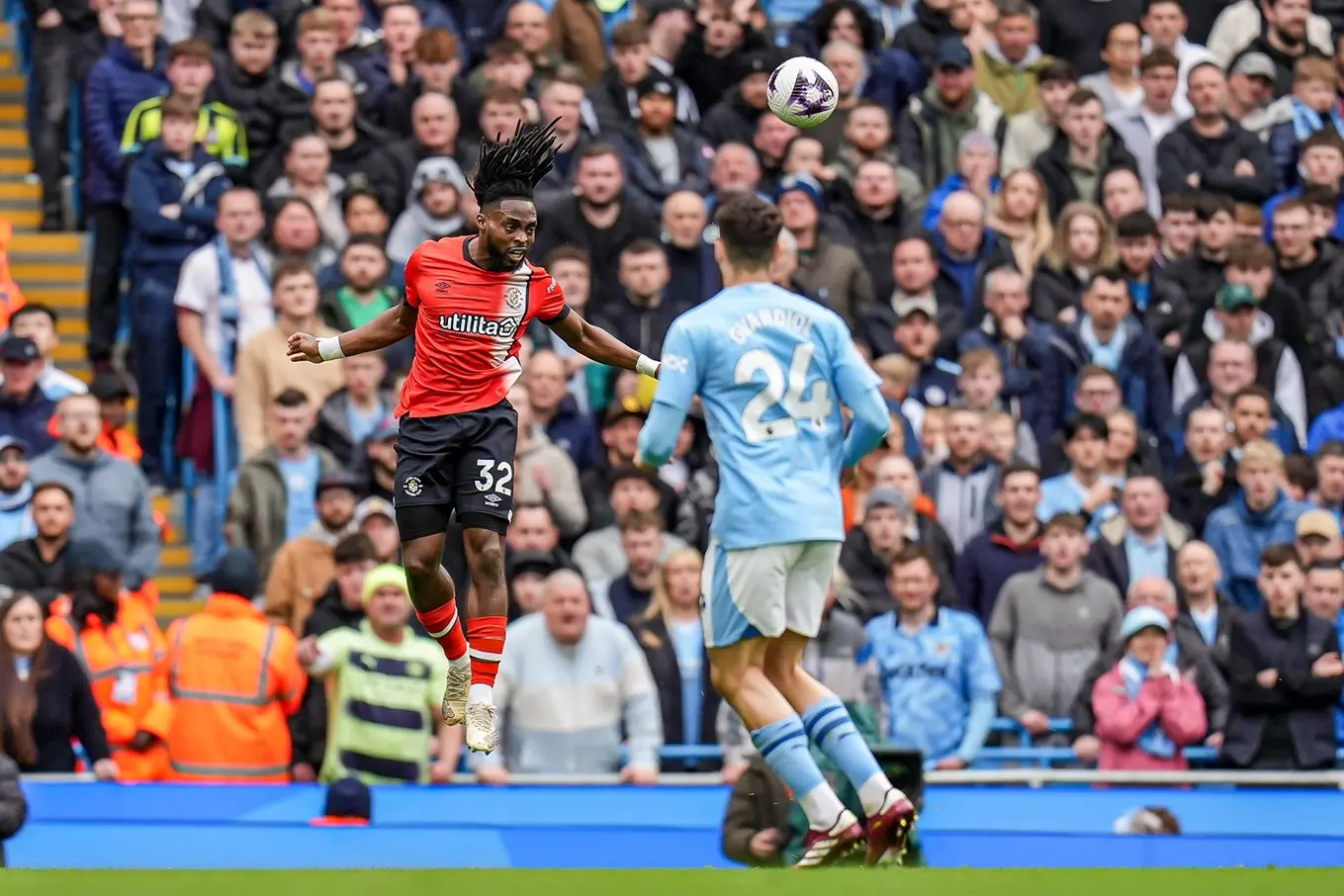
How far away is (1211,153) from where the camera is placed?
18125 mm

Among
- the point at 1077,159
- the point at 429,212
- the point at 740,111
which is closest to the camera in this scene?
the point at 429,212

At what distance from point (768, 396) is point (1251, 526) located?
6274 millimetres

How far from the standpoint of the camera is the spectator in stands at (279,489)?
584 inches

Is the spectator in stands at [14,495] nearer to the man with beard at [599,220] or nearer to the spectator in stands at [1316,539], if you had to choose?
the man with beard at [599,220]

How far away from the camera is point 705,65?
59.0ft

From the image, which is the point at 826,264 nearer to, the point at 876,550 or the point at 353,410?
the point at 876,550

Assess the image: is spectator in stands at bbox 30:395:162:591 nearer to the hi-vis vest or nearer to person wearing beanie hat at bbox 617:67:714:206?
the hi-vis vest

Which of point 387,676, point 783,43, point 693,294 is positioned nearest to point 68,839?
point 387,676

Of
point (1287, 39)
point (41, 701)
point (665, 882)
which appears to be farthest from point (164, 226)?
point (665, 882)

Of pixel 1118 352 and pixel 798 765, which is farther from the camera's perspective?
pixel 1118 352

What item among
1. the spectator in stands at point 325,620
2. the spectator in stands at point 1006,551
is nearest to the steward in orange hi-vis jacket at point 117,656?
the spectator in stands at point 325,620

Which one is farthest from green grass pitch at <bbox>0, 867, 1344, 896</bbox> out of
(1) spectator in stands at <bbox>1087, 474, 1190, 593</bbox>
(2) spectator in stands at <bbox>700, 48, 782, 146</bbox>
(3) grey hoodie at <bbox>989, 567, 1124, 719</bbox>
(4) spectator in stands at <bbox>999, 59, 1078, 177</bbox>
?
(4) spectator in stands at <bbox>999, 59, 1078, 177</bbox>

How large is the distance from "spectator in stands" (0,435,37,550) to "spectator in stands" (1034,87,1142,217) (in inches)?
273

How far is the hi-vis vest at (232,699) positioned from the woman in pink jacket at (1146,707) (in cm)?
408
